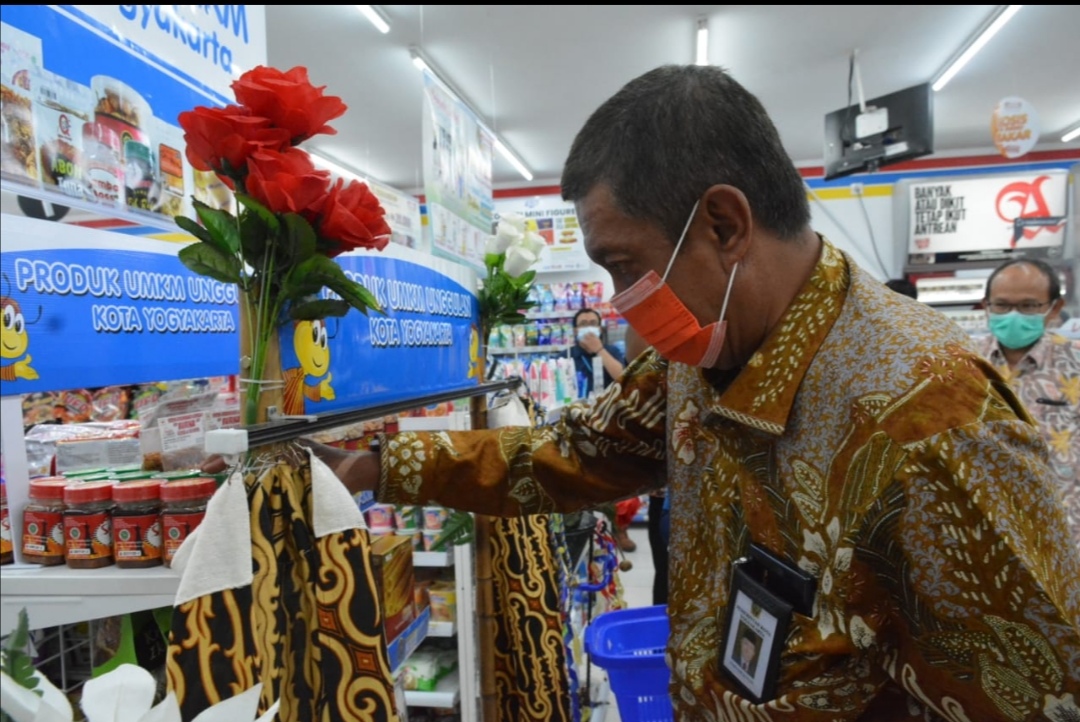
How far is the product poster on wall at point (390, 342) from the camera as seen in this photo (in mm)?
1202

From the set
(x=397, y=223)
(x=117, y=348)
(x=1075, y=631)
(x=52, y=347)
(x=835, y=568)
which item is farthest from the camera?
(x=397, y=223)

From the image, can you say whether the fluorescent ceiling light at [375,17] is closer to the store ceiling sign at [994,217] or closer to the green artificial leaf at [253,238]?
the green artificial leaf at [253,238]

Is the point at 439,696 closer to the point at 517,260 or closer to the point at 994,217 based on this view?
the point at 517,260

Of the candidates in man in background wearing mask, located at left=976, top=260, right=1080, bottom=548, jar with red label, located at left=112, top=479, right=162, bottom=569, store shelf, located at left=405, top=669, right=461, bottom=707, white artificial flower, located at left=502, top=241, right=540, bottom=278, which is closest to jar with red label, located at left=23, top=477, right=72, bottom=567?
jar with red label, located at left=112, top=479, right=162, bottom=569

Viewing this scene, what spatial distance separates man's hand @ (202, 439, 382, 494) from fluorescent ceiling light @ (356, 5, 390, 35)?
5.20 metres

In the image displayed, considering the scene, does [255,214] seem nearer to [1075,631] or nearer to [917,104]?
[1075,631]

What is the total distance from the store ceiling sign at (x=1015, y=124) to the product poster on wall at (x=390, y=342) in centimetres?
637

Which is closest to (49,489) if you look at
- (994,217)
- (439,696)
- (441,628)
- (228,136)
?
(228,136)

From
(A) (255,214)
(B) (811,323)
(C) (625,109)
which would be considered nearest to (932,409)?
(B) (811,323)

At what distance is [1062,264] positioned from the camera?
28.3 feet

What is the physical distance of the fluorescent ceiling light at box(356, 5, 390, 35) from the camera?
5.49 metres

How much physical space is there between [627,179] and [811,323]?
0.37 metres

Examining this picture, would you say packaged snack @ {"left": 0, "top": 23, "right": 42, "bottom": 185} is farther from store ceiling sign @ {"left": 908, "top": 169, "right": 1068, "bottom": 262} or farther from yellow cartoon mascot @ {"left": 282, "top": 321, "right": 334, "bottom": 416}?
store ceiling sign @ {"left": 908, "top": 169, "right": 1068, "bottom": 262}

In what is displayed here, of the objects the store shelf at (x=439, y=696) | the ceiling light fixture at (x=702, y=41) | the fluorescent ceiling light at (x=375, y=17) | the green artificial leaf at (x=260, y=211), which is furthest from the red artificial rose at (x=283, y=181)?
the ceiling light fixture at (x=702, y=41)
